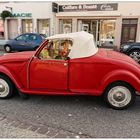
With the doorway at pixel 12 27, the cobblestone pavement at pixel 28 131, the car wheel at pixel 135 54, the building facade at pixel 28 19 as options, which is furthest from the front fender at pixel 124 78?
the doorway at pixel 12 27

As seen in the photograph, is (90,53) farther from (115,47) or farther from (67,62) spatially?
(115,47)

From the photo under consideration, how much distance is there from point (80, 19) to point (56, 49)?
1449 cm

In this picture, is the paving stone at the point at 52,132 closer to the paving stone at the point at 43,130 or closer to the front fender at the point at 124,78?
the paving stone at the point at 43,130

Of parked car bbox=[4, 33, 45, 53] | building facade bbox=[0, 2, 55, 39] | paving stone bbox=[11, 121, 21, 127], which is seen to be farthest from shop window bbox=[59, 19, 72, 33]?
paving stone bbox=[11, 121, 21, 127]

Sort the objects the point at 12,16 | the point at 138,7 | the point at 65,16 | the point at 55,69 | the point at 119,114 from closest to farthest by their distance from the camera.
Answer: the point at 119,114, the point at 55,69, the point at 138,7, the point at 65,16, the point at 12,16

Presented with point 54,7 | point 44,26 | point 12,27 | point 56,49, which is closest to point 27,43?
point 54,7

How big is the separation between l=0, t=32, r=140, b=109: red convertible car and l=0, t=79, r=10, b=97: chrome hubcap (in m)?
0.13

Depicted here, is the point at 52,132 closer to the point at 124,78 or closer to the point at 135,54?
the point at 124,78

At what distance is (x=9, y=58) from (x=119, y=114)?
8.95 ft

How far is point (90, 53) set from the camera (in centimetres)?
436

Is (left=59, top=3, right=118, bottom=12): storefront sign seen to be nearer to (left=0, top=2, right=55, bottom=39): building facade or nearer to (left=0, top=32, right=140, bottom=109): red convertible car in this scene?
(left=0, top=2, right=55, bottom=39): building facade

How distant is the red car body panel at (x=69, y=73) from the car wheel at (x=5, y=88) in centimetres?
19

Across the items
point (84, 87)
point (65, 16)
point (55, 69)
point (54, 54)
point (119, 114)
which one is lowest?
point (119, 114)

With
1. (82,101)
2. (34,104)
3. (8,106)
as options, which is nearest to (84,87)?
(82,101)
